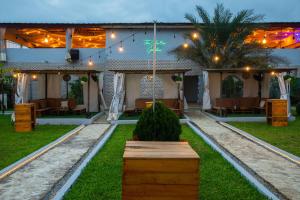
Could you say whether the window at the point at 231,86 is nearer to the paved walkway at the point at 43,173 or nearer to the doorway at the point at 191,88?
the doorway at the point at 191,88

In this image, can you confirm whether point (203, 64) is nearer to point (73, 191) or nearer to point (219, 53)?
point (219, 53)

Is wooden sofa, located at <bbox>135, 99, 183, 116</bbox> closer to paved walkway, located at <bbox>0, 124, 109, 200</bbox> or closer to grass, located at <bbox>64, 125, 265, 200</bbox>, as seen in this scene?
paved walkway, located at <bbox>0, 124, 109, 200</bbox>

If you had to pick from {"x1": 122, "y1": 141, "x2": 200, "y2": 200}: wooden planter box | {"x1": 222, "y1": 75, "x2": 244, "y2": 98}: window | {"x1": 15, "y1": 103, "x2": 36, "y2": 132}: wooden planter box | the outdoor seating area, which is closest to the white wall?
the outdoor seating area

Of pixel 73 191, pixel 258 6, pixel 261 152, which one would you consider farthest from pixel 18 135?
pixel 258 6

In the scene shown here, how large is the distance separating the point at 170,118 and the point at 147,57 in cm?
1825

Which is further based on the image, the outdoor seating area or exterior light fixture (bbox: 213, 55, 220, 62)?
exterior light fixture (bbox: 213, 55, 220, 62)

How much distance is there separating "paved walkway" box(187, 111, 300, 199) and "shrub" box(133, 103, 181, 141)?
6.45 feet

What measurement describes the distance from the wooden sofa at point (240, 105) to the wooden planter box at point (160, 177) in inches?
571

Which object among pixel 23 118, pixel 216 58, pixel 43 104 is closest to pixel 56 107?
pixel 43 104

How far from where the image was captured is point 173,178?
414cm

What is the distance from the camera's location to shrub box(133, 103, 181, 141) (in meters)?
6.55

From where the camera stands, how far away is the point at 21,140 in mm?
11188

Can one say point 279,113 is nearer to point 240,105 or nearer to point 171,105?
point 240,105

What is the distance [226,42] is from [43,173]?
16063mm
